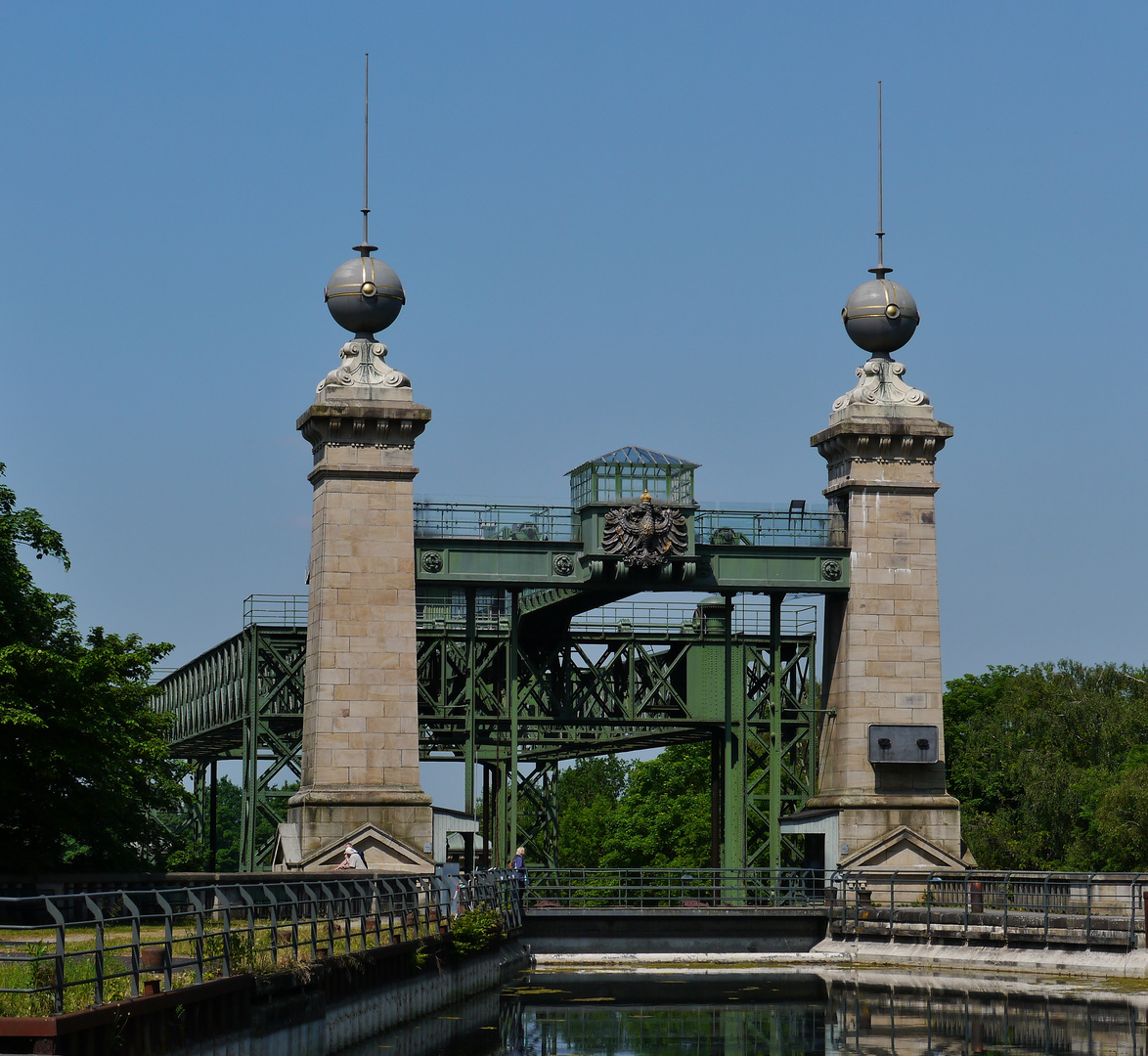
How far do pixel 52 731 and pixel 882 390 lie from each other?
21.7 meters

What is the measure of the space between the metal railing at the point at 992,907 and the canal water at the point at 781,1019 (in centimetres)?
162

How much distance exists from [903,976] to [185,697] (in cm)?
3463

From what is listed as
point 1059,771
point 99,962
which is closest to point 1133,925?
point 99,962

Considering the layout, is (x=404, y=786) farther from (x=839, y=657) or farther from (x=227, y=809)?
(x=227, y=809)

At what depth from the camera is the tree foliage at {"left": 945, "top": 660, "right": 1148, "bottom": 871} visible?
68562 millimetres

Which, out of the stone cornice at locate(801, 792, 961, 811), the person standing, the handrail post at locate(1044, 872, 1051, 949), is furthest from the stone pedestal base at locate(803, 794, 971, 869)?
the person standing

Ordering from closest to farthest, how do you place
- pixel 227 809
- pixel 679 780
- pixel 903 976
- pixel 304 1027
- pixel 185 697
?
1. pixel 304 1027
2. pixel 903 976
3. pixel 185 697
4. pixel 679 780
5. pixel 227 809

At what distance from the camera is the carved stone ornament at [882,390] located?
4759 centimetres

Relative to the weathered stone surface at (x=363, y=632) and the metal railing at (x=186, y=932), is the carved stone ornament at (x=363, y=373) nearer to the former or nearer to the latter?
Result: the weathered stone surface at (x=363, y=632)

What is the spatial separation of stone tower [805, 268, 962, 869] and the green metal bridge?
849 mm

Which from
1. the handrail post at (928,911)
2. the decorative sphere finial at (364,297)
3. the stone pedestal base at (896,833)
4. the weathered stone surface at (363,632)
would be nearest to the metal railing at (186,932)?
the weathered stone surface at (363,632)

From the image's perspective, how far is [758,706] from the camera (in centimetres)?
5162

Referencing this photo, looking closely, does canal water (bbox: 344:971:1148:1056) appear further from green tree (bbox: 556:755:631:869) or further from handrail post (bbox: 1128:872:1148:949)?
green tree (bbox: 556:755:631:869)

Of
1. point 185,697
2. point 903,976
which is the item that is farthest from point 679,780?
point 903,976
